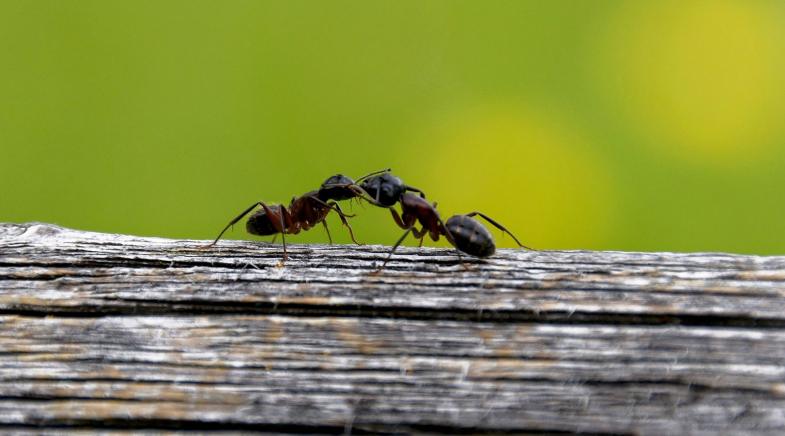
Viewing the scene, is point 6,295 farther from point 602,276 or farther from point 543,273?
point 602,276

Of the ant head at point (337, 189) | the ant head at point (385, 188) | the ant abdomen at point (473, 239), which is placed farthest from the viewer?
the ant head at point (337, 189)

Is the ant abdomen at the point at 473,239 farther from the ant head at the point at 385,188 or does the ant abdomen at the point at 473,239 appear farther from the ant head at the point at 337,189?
the ant head at the point at 337,189

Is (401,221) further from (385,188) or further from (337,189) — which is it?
(337,189)

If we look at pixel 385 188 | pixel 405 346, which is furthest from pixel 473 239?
pixel 385 188

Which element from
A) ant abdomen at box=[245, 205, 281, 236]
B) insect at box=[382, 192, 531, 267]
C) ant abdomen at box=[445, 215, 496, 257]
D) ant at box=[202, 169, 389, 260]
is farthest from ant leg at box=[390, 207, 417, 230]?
ant abdomen at box=[445, 215, 496, 257]

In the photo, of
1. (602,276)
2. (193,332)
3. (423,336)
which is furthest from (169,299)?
(602,276)

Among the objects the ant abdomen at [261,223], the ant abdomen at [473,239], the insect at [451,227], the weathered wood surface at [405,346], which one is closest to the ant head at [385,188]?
the insect at [451,227]
